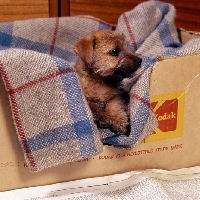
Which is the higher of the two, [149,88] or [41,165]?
[149,88]

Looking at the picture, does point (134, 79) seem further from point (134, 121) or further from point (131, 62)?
point (134, 121)

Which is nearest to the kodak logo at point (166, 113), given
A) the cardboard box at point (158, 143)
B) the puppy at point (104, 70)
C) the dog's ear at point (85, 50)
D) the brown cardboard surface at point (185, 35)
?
the cardboard box at point (158, 143)

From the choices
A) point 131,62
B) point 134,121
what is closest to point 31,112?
point 134,121

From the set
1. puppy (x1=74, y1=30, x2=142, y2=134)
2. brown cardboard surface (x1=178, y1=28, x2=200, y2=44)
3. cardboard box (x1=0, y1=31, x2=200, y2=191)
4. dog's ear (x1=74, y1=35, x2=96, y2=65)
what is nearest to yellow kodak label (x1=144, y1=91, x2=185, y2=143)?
cardboard box (x1=0, y1=31, x2=200, y2=191)

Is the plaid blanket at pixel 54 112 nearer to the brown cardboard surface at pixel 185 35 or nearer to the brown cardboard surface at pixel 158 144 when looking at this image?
the brown cardboard surface at pixel 158 144

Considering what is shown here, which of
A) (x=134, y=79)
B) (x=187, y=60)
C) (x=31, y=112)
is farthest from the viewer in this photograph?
(x=134, y=79)

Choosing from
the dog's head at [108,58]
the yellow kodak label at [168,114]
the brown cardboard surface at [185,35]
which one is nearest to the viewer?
the yellow kodak label at [168,114]
